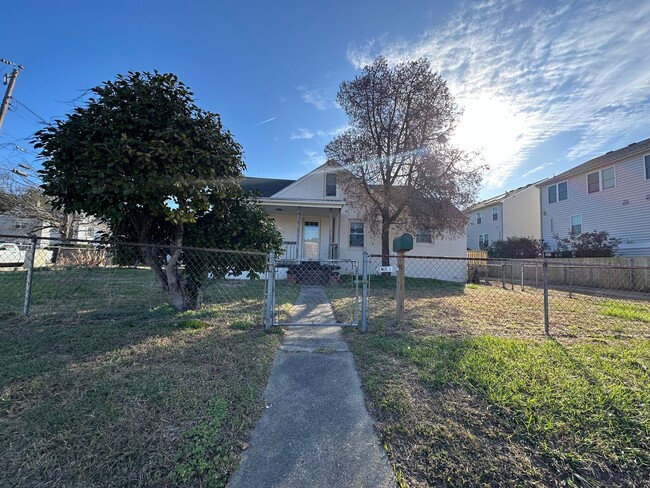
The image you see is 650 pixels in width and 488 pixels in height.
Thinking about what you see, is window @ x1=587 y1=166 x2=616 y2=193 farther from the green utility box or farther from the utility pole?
the utility pole

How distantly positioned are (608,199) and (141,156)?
22.4 meters

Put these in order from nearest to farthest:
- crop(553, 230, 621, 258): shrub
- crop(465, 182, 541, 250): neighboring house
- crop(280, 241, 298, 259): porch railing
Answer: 1. crop(280, 241, 298, 259): porch railing
2. crop(553, 230, 621, 258): shrub
3. crop(465, 182, 541, 250): neighboring house

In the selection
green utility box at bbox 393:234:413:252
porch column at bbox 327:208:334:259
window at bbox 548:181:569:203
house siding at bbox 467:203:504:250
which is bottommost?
green utility box at bbox 393:234:413:252

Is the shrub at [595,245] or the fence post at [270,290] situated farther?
the shrub at [595,245]

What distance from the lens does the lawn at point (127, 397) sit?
5.40ft

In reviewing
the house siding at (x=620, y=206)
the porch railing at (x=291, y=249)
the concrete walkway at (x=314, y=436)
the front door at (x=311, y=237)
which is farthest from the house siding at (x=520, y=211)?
the concrete walkway at (x=314, y=436)

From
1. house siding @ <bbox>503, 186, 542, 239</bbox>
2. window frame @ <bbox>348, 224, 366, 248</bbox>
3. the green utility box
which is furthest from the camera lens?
house siding @ <bbox>503, 186, 542, 239</bbox>

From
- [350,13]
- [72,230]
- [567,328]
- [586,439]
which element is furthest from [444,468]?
[72,230]

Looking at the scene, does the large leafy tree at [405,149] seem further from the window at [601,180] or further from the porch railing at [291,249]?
the window at [601,180]

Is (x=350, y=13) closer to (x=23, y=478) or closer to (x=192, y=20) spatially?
(x=192, y=20)

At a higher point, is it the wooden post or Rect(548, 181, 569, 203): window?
Rect(548, 181, 569, 203): window

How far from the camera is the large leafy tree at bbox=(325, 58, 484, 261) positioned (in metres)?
12.1

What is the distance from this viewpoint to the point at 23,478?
154 cm

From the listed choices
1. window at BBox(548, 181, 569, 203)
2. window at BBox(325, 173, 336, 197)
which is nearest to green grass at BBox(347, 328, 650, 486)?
window at BBox(325, 173, 336, 197)
